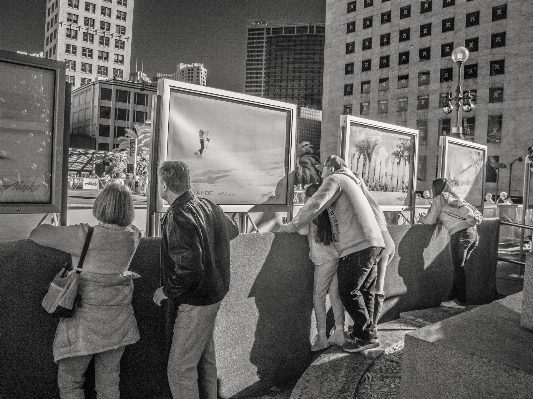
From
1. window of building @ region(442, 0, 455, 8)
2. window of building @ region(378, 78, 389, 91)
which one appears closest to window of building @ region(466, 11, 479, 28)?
window of building @ region(442, 0, 455, 8)

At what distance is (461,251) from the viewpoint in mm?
6039

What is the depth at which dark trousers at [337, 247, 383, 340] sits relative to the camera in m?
4.09

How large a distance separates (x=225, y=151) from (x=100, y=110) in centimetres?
9589

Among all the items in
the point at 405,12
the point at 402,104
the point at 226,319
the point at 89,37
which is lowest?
the point at 226,319

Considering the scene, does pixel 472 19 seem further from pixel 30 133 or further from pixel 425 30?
pixel 30 133

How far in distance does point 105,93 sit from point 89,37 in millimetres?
17576

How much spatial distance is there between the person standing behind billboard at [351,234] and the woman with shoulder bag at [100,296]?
171 centimetres

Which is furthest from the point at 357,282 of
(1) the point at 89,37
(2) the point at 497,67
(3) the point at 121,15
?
(3) the point at 121,15

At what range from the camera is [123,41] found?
348 ft

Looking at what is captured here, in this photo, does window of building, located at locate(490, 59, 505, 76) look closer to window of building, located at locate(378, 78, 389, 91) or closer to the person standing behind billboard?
window of building, located at locate(378, 78, 389, 91)

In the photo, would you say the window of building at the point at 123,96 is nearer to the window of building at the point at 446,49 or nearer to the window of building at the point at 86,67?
the window of building at the point at 86,67

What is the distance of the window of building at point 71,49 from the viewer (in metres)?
98.0

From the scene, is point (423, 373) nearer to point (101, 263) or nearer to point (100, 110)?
point (101, 263)

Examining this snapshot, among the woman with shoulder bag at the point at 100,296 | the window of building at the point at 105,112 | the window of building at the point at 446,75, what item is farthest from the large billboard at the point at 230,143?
the window of building at the point at 105,112
